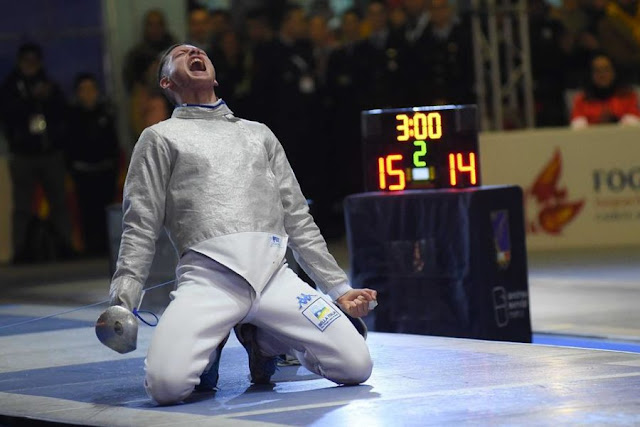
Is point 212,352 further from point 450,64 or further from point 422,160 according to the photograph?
A: point 450,64

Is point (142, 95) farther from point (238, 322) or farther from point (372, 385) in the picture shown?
point (372, 385)

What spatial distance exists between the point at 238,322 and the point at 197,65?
1.15 meters

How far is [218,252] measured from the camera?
6.21 meters

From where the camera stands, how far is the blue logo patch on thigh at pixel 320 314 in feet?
20.5

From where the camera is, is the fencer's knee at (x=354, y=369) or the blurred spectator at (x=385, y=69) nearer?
the fencer's knee at (x=354, y=369)

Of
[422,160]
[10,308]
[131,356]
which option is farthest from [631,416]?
[10,308]

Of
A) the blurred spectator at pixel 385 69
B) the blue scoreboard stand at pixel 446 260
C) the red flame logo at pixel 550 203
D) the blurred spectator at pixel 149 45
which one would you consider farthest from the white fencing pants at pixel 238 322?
the blurred spectator at pixel 149 45

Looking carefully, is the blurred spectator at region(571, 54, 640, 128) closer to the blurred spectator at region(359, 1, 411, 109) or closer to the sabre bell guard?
the blurred spectator at region(359, 1, 411, 109)

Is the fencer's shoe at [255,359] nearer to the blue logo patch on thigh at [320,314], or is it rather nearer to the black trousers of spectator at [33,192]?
the blue logo patch on thigh at [320,314]

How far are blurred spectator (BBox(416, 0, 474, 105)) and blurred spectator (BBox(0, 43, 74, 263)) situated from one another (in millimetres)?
4022

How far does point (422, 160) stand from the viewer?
9.21 meters

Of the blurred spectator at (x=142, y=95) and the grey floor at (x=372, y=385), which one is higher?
the blurred spectator at (x=142, y=95)

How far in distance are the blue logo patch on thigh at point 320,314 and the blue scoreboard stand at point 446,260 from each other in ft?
8.78

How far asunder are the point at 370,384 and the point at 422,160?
3.10 m
